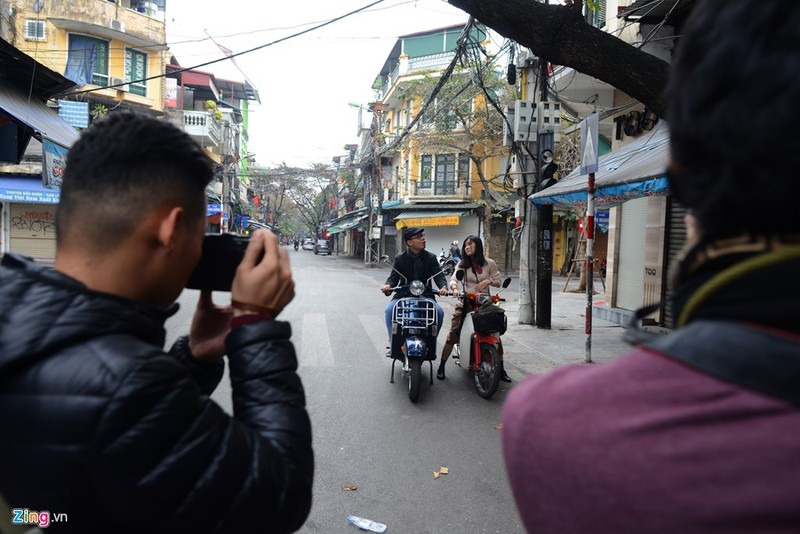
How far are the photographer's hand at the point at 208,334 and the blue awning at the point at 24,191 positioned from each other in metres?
15.8

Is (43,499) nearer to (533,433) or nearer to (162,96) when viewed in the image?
(533,433)

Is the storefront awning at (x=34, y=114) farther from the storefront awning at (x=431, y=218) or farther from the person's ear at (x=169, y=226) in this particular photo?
A: the storefront awning at (x=431, y=218)

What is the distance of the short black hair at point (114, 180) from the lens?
3.11 ft

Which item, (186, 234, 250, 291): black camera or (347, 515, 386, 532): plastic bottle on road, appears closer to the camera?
(186, 234, 250, 291): black camera

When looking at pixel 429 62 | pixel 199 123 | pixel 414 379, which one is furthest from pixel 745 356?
pixel 429 62

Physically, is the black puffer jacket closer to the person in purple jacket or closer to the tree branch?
the person in purple jacket

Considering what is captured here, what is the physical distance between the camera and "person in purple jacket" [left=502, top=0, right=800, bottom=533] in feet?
1.73

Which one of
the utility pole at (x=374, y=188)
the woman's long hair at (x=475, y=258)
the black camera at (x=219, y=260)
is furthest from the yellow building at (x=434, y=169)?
the black camera at (x=219, y=260)

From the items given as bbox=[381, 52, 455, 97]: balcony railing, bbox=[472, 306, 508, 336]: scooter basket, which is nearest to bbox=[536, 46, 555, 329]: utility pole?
bbox=[472, 306, 508, 336]: scooter basket

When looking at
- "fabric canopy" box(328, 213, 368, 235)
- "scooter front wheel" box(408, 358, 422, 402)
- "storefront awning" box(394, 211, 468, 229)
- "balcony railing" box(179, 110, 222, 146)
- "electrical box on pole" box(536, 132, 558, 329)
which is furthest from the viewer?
"fabric canopy" box(328, 213, 368, 235)

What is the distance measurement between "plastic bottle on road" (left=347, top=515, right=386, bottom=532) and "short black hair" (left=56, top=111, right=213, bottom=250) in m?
2.42

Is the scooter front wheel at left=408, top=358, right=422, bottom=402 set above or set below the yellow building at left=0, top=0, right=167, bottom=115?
below

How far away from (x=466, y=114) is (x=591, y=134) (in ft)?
52.5

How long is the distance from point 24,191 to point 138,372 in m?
17.2
